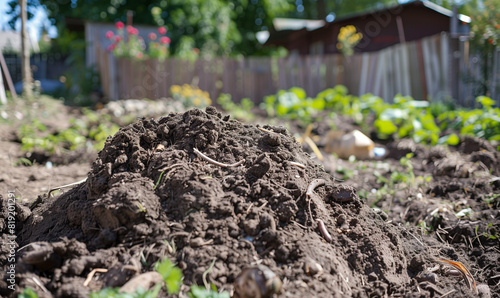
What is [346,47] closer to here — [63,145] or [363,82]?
[363,82]

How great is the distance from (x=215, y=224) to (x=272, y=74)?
10357mm

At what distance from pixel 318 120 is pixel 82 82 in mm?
7266

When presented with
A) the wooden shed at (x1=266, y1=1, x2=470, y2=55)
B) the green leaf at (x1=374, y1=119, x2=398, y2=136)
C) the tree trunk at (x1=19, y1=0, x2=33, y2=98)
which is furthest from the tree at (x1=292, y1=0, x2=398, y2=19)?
the green leaf at (x1=374, y1=119, x2=398, y2=136)

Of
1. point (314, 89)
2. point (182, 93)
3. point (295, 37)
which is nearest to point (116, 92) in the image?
point (182, 93)

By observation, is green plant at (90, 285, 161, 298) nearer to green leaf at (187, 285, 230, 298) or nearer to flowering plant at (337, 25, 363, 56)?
green leaf at (187, 285, 230, 298)

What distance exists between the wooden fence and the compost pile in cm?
672

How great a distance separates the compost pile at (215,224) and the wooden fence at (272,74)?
22.0ft

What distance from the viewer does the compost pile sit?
5.56 feet

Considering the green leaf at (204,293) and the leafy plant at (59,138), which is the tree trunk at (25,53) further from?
the green leaf at (204,293)

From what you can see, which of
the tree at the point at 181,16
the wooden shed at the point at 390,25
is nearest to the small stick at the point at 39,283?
the tree at the point at 181,16

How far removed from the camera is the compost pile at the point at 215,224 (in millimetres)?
1693

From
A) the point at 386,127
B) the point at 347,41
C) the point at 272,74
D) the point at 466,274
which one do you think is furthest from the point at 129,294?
the point at 347,41

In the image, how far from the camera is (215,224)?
182 centimetres

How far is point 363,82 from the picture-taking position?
10.4 m
